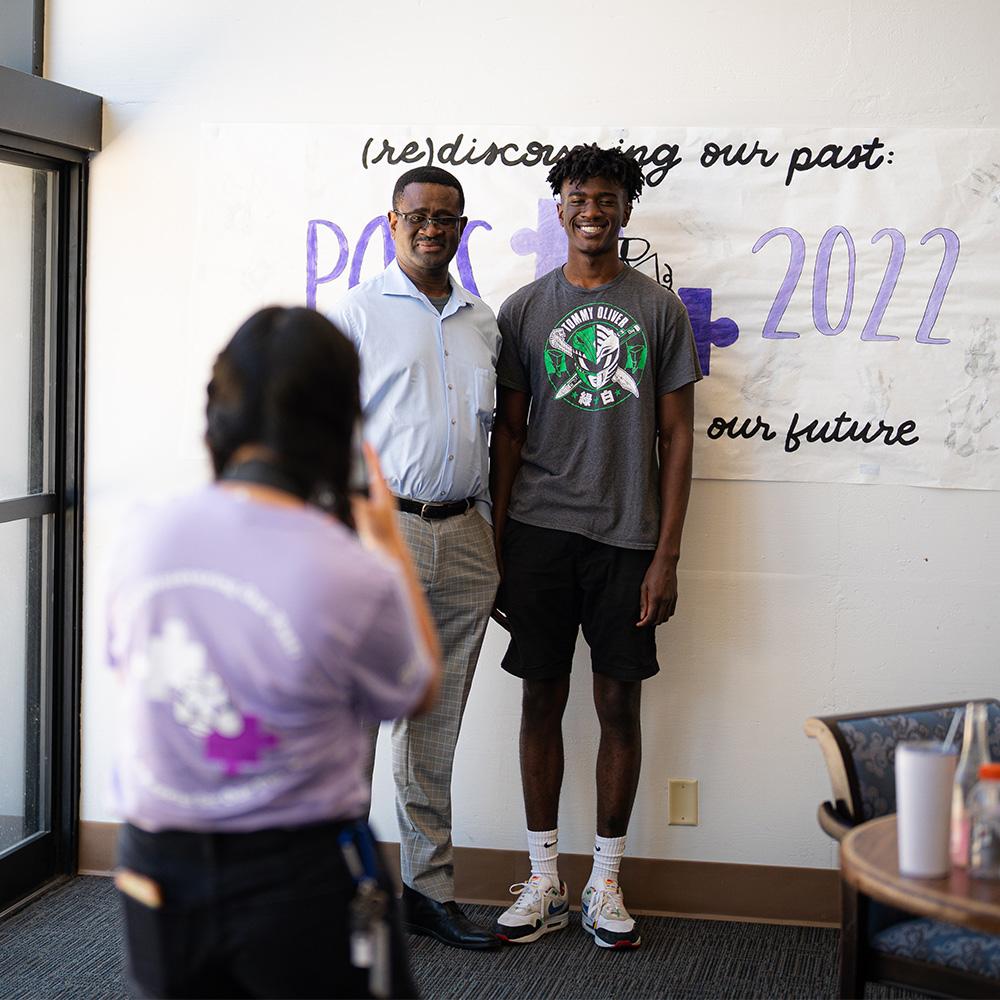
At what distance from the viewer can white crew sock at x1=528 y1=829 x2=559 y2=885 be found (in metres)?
3.17

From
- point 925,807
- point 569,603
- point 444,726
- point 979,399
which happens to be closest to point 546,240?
point 569,603

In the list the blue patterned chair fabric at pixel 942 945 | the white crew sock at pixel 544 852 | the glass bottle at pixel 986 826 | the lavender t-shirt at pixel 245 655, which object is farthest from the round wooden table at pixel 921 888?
the white crew sock at pixel 544 852

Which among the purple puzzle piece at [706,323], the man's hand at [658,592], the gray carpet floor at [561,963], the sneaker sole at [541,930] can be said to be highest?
the purple puzzle piece at [706,323]

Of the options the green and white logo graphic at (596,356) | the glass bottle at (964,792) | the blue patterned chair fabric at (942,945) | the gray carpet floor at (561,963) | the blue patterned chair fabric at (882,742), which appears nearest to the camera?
the glass bottle at (964,792)

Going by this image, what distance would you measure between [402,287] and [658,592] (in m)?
0.94

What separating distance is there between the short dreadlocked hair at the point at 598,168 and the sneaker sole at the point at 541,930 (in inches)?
70.0

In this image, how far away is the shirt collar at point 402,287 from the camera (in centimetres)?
298

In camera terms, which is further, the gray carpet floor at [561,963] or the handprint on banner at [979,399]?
the handprint on banner at [979,399]

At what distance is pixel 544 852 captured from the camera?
317 cm

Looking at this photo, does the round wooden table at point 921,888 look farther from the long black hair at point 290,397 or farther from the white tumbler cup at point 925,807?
the long black hair at point 290,397

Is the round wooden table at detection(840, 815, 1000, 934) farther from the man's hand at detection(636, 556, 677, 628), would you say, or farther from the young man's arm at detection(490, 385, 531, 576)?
the young man's arm at detection(490, 385, 531, 576)

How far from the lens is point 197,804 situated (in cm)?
134

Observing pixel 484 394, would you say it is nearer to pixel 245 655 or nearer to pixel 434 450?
pixel 434 450

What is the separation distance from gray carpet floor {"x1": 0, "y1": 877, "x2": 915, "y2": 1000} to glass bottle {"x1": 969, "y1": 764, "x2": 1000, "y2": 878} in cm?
121
